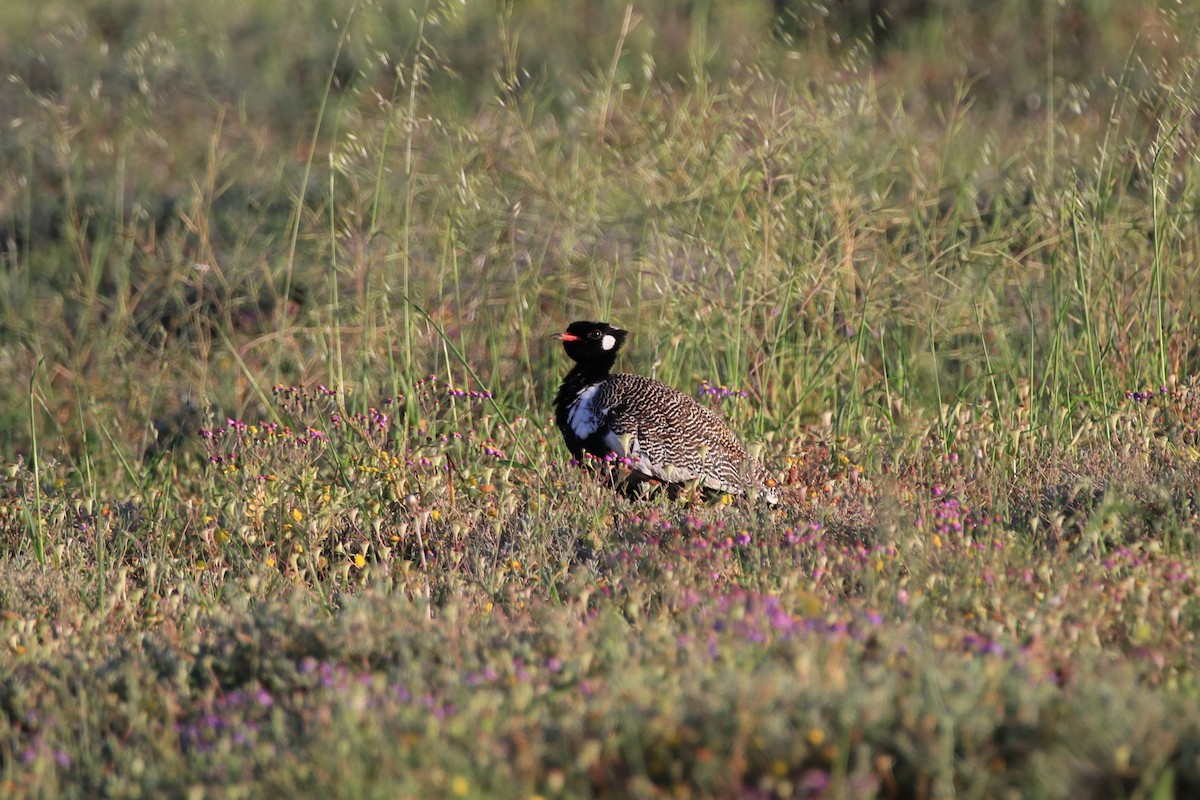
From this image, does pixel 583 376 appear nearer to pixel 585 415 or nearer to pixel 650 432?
pixel 585 415

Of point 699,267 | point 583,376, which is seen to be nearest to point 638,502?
point 583,376

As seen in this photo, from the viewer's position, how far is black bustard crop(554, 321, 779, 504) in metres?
5.33

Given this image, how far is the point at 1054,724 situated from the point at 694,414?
3.07 m

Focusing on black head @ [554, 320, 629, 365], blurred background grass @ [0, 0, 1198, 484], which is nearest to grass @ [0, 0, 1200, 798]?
blurred background grass @ [0, 0, 1198, 484]

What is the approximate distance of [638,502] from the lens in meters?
4.93

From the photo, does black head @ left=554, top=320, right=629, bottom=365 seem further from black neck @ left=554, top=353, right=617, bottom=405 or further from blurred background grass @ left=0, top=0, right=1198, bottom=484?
blurred background grass @ left=0, top=0, right=1198, bottom=484

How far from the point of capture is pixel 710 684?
278cm

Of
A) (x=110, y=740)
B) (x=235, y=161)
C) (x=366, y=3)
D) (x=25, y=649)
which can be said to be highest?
(x=366, y=3)

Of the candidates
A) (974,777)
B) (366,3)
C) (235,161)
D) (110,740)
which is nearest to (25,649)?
(110,740)

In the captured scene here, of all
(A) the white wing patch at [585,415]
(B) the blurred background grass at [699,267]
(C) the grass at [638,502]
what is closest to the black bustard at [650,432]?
(A) the white wing patch at [585,415]

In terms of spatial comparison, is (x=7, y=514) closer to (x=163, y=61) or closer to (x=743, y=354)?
(x=163, y=61)

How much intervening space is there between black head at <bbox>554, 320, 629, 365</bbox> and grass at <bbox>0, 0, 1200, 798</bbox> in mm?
380

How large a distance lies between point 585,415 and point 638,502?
740mm

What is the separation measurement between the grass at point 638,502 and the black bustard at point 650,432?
0.20m
